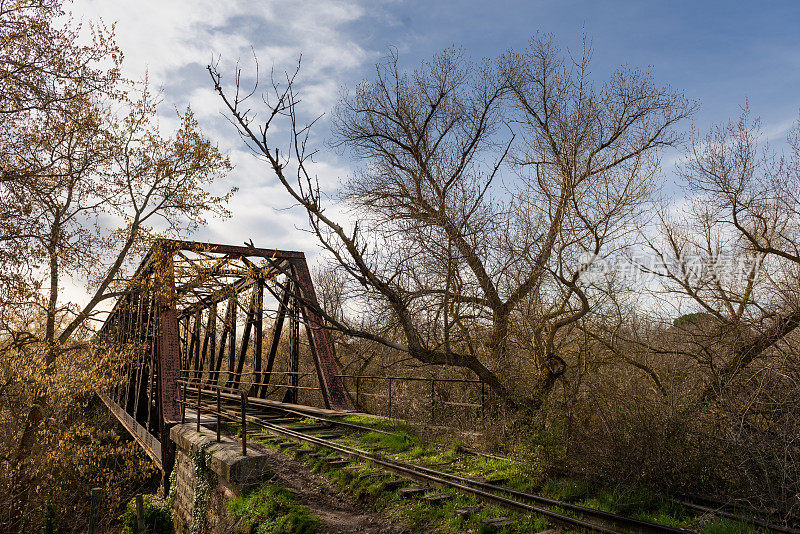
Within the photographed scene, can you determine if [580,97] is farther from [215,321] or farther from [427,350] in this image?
[215,321]

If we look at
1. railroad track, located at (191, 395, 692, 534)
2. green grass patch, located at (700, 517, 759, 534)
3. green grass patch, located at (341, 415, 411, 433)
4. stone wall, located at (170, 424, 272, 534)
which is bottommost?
stone wall, located at (170, 424, 272, 534)

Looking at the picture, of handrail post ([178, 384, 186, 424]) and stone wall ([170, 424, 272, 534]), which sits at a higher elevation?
handrail post ([178, 384, 186, 424])

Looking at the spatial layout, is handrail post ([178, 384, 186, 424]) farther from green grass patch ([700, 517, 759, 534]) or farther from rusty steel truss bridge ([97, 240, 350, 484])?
green grass patch ([700, 517, 759, 534])

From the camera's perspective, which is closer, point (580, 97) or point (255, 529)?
point (255, 529)

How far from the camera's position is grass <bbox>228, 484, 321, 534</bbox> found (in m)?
6.68

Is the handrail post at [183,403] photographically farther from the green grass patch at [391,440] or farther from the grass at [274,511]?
the grass at [274,511]

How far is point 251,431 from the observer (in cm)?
1209

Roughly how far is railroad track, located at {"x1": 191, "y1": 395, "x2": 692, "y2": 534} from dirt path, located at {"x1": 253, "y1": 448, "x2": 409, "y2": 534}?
800 mm

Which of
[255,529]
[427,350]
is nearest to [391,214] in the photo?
[427,350]

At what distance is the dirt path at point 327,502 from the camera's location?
6.56 meters

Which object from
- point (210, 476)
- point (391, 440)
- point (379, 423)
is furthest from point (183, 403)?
point (391, 440)

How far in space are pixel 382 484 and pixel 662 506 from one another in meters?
3.55

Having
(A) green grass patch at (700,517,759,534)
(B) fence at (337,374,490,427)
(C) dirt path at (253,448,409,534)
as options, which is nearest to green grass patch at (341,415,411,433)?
(B) fence at (337,374,490,427)

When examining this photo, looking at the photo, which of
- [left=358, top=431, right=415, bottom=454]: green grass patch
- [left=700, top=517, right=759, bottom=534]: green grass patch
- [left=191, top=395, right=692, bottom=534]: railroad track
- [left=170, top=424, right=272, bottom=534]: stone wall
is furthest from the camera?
[left=358, top=431, right=415, bottom=454]: green grass patch
